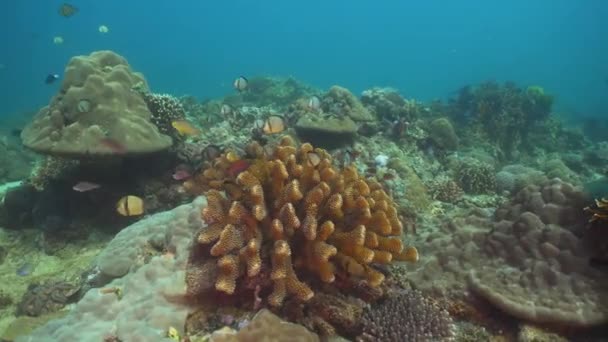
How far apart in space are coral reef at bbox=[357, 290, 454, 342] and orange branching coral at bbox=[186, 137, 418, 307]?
0.32m

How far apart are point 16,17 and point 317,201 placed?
139 meters

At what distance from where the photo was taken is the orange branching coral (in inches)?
166

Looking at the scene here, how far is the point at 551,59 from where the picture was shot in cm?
13300

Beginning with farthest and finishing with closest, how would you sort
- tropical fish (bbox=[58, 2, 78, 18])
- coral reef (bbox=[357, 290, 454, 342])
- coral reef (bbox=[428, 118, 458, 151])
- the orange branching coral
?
1. tropical fish (bbox=[58, 2, 78, 18])
2. coral reef (bbox=[428, 118, 458, 151])
3. the orange branching coral
4. coral reef (bbox=[357, 290, 454, 342])

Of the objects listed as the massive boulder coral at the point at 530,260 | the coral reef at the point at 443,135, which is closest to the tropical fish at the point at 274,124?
the massive boulder coral at the point at 530,260

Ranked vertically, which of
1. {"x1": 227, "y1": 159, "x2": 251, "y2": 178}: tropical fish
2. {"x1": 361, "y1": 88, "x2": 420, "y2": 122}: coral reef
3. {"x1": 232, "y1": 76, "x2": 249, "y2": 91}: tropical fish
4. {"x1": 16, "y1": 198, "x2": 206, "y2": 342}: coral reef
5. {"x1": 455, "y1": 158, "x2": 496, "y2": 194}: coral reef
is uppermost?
{"x1": 232, "y1": 76, "x2": 249, "y2": 91}: tropical fish

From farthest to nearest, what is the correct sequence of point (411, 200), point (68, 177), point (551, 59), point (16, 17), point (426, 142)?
point (551, 59) → point (16, 17) → point (426, 142) → point (68, 177) → point (411, 200)

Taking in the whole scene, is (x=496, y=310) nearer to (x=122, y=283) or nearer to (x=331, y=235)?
(x=331, y=235)

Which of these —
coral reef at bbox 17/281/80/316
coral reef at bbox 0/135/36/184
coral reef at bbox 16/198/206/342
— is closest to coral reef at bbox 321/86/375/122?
coral reef at bbox 16/198/206/342

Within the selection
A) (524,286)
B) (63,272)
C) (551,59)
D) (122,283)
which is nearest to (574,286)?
(524,286)

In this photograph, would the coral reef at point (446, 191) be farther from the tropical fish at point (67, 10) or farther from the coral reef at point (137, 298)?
the tropical fish at point (67, 10)

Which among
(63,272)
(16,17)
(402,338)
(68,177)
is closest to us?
(402,338)

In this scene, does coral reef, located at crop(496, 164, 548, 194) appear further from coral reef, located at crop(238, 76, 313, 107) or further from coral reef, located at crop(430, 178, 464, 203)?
coral reef, located at crop(238, 76, 313, 107)

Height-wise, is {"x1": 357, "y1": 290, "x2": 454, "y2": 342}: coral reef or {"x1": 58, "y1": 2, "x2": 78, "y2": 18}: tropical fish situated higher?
{"x1": 58, "y1": 2, "x2": 78, "y2": 18}: tropical fish
